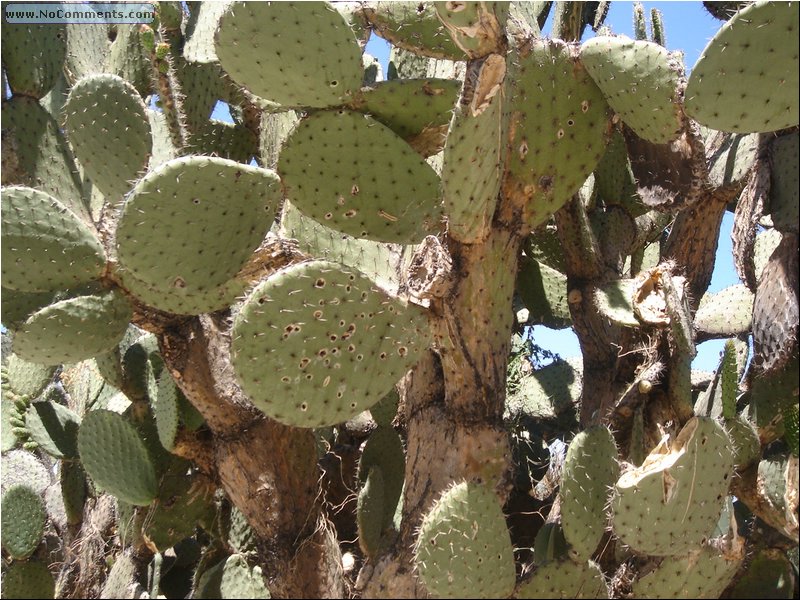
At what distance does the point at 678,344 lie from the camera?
2150mm

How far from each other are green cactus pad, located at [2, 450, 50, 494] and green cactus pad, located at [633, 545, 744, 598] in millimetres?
2235

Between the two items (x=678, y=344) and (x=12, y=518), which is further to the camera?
(x=12, y=518)

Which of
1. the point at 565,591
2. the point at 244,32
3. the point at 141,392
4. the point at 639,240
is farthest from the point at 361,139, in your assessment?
the point at 639,240

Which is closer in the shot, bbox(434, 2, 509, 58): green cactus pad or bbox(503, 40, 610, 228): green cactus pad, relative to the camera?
bbox(434, 2, 509, 58): green cactus pad

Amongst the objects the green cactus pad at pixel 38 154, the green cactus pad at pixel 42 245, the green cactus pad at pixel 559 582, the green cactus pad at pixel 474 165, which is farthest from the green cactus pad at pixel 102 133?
the green cactus pad at pixel 559 582

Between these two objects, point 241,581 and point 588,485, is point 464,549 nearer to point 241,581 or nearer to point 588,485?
point 588,485

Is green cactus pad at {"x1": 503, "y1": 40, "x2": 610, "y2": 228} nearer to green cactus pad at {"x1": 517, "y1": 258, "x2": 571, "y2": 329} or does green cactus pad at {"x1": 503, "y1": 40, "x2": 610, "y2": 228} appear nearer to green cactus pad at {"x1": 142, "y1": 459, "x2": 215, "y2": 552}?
green cactus pad at {"x1": 517, "y1": 258, "x2": 571, "y2": 329}

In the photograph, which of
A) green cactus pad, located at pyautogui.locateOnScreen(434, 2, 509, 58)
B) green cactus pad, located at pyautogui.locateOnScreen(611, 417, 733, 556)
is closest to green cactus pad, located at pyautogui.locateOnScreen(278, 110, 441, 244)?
green cactus pad, located at pyautogui.locateOnScreen(434, 2, 509, 58)

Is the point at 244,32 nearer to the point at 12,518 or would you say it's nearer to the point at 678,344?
the point at 678,344

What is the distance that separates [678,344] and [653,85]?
24.5 inches

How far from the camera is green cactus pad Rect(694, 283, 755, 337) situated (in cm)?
311

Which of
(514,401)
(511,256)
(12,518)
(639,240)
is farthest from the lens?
(514,401)

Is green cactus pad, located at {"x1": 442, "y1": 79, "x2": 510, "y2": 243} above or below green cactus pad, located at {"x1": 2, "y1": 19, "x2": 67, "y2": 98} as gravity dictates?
above

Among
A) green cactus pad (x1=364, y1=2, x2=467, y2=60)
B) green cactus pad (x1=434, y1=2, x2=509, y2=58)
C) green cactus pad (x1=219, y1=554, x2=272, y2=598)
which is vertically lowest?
green cactus pad (x1=219, y1=554, x2=272, y2=598)
